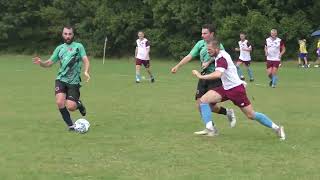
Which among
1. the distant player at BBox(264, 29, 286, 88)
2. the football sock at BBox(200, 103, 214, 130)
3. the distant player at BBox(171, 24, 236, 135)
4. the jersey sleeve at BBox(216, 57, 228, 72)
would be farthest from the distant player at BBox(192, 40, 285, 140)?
the distant player at BBox(264, 29, 286, 88)

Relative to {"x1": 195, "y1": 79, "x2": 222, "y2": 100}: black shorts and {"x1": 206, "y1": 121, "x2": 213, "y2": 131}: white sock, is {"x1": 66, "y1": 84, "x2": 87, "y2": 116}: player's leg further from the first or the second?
{"x1": 206, "y1": 121, "x2": 213, "y2": 131}: white sock

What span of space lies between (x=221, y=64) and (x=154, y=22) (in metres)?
39.5

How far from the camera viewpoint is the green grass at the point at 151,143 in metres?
7.50

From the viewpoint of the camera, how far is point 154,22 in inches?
1919

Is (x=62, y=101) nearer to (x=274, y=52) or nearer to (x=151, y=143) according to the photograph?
(x=151, y=143)

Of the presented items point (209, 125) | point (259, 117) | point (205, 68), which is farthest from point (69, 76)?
point (259, 117)

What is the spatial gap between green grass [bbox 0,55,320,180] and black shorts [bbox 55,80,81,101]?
0.62 meters

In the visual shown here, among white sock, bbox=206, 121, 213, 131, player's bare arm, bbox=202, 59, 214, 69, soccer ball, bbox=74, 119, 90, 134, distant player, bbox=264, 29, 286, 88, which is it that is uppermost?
player's bare arm, bbox=202, 59, 214, 69

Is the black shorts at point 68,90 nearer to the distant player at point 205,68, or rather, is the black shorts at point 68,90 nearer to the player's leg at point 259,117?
the distant player at point 205,68

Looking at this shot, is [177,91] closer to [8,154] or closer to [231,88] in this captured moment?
[231,88]

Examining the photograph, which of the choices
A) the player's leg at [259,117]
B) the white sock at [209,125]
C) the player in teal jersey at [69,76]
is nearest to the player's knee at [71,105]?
the player in teal jersey at [69,76]

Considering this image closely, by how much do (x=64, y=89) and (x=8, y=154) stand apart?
8.17 feet

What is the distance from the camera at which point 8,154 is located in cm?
858

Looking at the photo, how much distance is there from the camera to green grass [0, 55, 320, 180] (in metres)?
7.50
